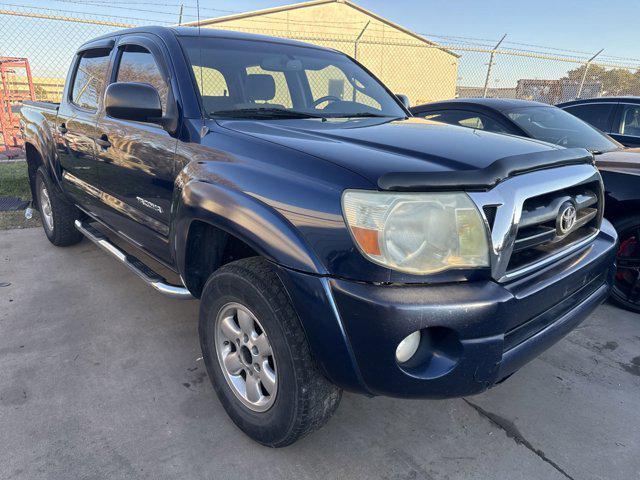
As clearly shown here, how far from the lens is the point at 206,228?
2197 millimetres

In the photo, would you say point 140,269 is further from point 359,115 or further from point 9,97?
point 9,97

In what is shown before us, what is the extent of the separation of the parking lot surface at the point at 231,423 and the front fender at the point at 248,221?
88 centimetres

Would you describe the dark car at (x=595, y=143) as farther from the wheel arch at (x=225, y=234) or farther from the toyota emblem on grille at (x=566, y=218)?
the wheel arch at (x=225, y=234)

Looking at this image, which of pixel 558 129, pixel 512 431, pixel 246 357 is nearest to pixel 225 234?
pixel 246 357

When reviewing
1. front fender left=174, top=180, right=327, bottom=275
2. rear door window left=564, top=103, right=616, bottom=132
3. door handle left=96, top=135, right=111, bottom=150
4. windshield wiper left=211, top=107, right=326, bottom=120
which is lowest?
front fender left=174, top=180, right=327, bottom=275

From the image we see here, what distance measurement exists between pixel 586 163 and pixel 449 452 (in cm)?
146

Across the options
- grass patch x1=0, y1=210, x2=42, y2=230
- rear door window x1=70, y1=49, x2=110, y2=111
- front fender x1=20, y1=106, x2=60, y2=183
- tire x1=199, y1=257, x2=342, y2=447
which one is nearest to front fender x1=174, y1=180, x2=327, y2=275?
tire x1=199, y1=257, x2=342, y2=447

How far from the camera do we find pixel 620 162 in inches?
131

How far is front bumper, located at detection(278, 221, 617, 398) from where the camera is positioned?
149 cm

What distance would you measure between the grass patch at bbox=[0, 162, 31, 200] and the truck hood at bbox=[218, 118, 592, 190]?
568 cm

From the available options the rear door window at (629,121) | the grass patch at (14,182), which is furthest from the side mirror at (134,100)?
the rear door window at (629,121)

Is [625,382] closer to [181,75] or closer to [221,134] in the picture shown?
[221,134]

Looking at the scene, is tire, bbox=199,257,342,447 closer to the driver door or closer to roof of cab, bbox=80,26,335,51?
the driver door

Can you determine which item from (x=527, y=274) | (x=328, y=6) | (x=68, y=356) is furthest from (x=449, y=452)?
(x=328, y=6)
